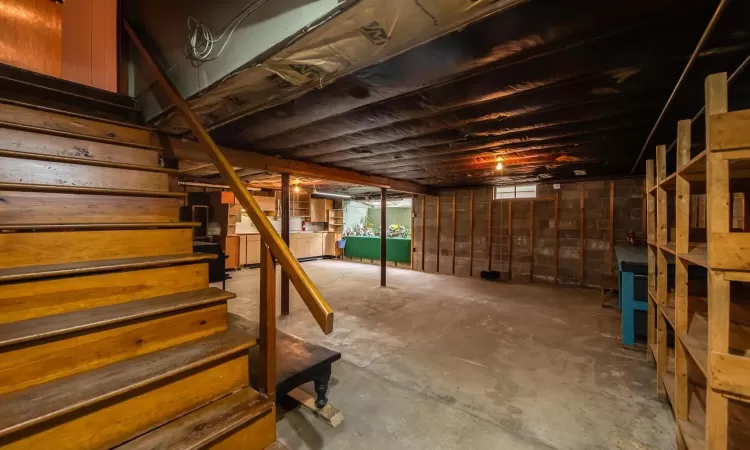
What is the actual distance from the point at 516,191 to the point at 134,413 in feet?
23.7

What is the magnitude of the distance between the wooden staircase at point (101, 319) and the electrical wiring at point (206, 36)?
0.87m

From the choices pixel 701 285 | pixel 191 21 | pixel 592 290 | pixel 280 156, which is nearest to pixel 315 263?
pixel 280 156

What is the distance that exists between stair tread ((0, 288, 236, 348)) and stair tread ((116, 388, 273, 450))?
1.47ft

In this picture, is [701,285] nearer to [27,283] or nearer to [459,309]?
[459,309]

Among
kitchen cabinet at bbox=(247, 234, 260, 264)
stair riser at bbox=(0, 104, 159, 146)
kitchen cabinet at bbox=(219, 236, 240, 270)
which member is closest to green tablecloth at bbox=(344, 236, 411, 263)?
kitchen cabinet at bbox=(247, 234, 260, 264)

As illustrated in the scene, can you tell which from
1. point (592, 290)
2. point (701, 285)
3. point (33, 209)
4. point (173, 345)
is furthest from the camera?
point (592, 290)

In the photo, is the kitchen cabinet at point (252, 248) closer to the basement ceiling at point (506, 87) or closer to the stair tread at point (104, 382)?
the basement ceiling at point (506, 87)

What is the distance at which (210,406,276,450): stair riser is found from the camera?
114 cm

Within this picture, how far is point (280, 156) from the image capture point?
397cm

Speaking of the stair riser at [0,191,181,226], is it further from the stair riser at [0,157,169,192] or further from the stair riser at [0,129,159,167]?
the stair riser at [0,129,159,167]

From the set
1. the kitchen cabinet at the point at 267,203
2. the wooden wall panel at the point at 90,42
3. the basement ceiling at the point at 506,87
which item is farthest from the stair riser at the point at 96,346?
the kitchen cabinet at the point at 267,203

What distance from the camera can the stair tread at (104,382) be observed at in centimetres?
89

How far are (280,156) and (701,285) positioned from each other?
4407mm

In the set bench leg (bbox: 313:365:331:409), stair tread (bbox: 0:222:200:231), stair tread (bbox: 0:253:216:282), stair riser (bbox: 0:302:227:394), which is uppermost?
stair tread (bbox: 0:222:200:231)
